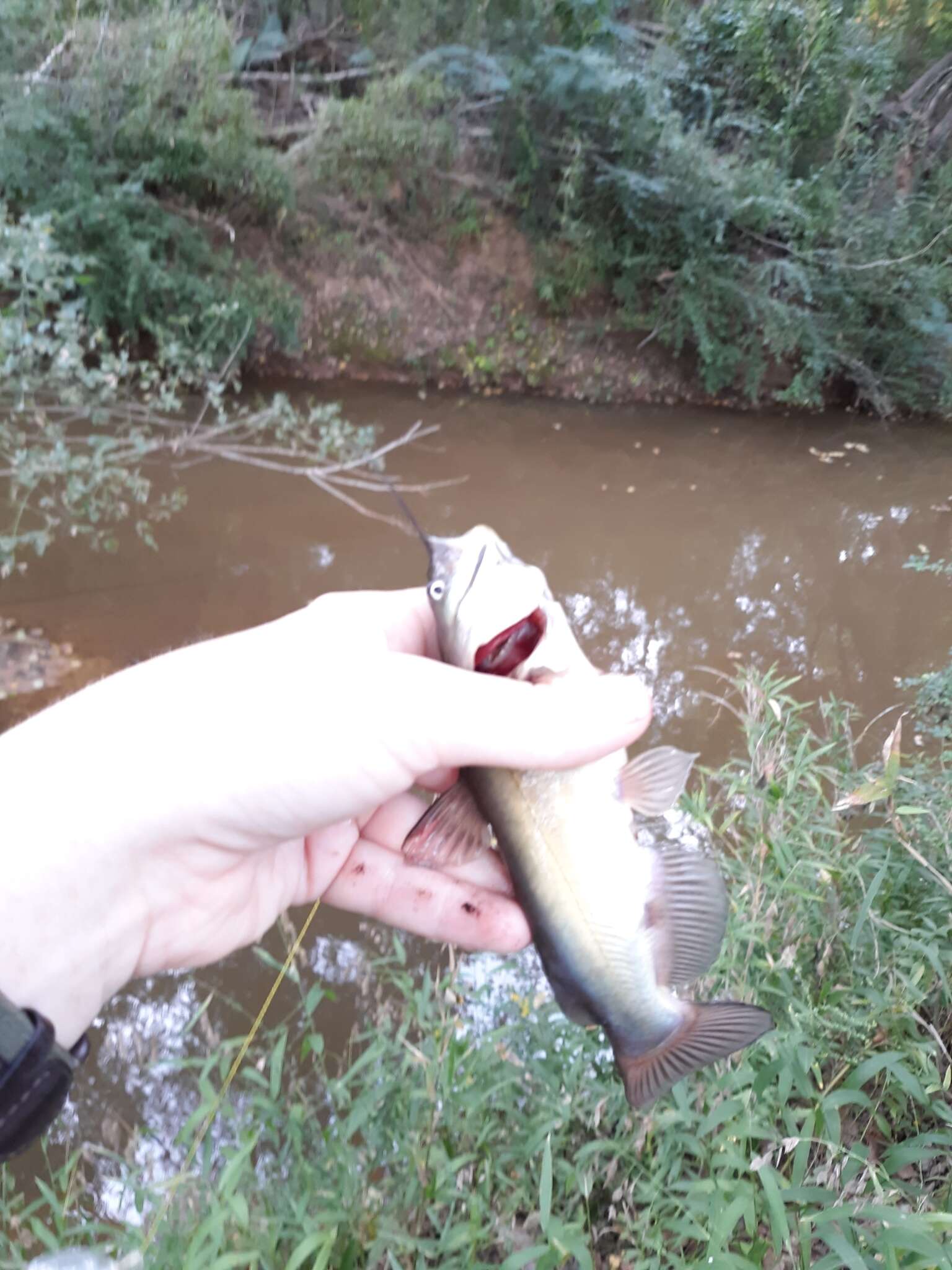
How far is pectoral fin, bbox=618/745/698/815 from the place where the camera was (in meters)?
1.57

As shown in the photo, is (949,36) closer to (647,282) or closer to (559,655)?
(647,282)

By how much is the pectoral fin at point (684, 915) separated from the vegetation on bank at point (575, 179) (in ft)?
20.6

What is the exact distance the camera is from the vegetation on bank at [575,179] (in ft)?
24.0

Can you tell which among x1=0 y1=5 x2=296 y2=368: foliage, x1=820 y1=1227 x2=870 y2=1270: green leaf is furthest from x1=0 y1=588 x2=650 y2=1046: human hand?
x1=0 y1=5 x2=296 y2=368: foliage

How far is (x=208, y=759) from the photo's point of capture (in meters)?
1.55

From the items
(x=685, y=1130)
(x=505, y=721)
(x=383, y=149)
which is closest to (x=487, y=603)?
(x=505, y=721)

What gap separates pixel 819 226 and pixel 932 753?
23.2 ft

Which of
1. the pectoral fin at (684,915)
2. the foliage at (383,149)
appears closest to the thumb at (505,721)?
the pectoral fin at (684,915)

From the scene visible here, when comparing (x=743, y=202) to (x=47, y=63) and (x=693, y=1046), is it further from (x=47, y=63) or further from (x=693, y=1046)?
(x=693, y=1046)

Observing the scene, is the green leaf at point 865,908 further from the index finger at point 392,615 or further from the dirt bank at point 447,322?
the dirt bank at point 447,322

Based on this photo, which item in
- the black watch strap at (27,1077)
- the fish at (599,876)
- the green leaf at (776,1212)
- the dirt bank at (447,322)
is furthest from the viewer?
the dirt bank at (447,322)

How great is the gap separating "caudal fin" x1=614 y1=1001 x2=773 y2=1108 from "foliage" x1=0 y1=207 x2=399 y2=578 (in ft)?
9.98

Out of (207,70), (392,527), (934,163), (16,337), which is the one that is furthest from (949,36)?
(16,337)

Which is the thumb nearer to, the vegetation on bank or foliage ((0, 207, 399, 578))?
foliage ((0, 207, 399, 578))
